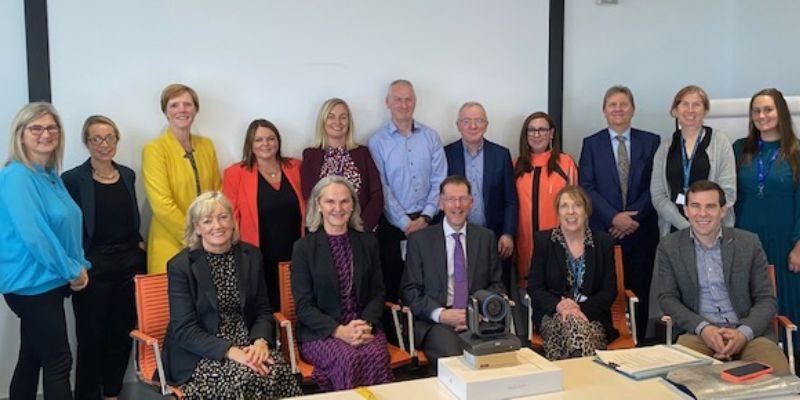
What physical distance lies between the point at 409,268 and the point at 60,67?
221cm

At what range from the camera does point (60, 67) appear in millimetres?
3791

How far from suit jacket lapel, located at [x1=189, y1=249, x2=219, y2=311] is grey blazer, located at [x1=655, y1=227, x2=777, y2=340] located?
2145mm

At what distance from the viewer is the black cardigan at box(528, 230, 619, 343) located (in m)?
3.54

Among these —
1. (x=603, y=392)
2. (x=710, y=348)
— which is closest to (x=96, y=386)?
(x=603, y=392)

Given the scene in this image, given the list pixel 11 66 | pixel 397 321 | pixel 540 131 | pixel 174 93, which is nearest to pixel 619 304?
pixel 540 131

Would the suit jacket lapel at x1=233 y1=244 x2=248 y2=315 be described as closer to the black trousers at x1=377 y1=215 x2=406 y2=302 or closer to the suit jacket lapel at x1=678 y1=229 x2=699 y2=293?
the black trousers at x1=377 y1=215 x2=406 y2=302

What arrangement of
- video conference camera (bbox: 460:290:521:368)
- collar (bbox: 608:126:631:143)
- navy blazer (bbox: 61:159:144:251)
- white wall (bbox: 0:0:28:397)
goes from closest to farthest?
video conference camera (bbox: 460:290:521:368) → navy blazer (bbox: 61:159:144:251) → white wall (bbox: 0:0:28:397) → collar (bbox: 608:126:631:143)

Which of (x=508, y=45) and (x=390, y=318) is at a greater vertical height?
(x=508, y=45)

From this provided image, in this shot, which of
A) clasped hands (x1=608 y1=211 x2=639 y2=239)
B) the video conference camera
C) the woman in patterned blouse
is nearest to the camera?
the video conference camera

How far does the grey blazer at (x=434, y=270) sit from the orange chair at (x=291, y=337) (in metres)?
0.13

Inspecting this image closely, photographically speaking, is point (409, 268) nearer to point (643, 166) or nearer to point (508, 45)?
point (643, 166)

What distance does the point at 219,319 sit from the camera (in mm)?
3053

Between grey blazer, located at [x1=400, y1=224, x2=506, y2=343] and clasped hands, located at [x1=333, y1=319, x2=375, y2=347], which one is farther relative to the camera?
grey blazer, located at [x1=400, y1=224, x2=506, y2=343]

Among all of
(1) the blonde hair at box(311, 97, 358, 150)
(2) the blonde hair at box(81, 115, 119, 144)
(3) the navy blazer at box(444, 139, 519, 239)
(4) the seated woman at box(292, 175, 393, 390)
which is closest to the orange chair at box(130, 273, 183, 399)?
(4) the seated woman at box(292, 175, 393, 390)
